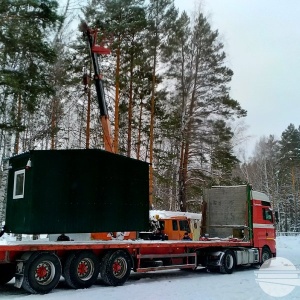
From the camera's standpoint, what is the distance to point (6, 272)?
10.5m

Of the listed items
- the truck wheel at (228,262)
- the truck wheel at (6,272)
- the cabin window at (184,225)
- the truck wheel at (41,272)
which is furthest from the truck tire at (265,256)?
the truck wheel at (6,272)

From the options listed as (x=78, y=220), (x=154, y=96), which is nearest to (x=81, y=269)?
(x=78, y=220)

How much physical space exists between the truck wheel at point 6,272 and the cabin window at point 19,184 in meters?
1.79

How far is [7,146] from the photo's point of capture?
20828mm

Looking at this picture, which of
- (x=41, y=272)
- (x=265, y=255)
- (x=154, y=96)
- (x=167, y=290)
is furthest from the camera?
(x=154, y=96)

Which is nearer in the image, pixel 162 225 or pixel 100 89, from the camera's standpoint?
pixel 100 89

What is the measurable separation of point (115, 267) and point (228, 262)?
5.23 metres

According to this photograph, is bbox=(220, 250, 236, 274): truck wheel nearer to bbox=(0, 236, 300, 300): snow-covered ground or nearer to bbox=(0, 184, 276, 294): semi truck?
bbox=(0, 184, 276, 294): semi truck

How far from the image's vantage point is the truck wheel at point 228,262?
45.7 feet

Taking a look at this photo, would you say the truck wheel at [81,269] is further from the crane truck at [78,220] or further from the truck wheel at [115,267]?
the truck wheel at [115,267]

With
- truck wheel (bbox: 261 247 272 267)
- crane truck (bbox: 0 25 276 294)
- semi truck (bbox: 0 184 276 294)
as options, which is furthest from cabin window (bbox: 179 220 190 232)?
crane truck (bbox: 0 25 276 294)

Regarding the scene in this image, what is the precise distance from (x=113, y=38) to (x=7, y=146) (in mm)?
8114

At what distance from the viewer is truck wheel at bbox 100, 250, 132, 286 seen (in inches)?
410

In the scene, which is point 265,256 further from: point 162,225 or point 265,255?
point 162,225
